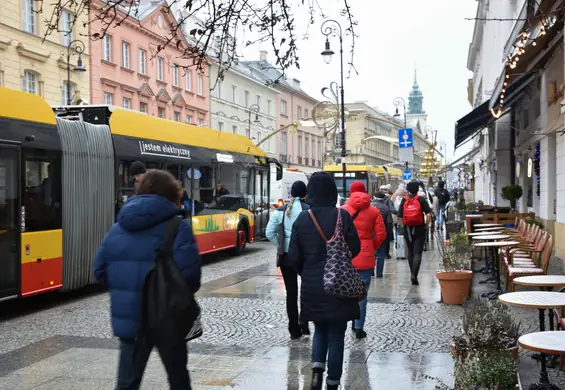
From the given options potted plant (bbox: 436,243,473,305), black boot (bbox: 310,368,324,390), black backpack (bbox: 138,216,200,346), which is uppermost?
black backpack (bbox: 138,216,200,346)

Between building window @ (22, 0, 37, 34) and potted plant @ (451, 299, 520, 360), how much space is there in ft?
92.3

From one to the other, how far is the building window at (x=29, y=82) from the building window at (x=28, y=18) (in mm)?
1887

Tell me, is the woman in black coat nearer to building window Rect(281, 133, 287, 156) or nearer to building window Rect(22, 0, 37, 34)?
building window Rect(22, 0, 37, 34)

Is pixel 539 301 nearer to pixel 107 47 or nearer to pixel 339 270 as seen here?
pixel 339 270

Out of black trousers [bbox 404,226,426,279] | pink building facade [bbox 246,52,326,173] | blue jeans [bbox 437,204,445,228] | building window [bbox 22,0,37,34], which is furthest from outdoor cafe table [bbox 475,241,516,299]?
pink building facade [bbox 246,52,326,173]

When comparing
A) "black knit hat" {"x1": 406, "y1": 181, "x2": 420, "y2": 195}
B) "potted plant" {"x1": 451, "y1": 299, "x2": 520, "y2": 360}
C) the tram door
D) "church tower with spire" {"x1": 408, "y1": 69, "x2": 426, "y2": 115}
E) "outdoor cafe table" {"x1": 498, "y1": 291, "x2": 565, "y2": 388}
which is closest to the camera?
"outdoor cafe table" {"x1": 498, "y1": 291, "x2": 565, "y2": 388}

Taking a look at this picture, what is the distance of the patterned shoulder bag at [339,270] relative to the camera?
5.28 m

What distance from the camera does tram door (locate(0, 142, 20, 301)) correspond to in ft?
30.7

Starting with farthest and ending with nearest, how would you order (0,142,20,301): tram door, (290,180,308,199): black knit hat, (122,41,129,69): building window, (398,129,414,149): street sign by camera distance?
(122,41,129,69): building window, (398,129,414,149): street sign, (0,142,20,301): tram door, (290,180,308,199): black knit hat

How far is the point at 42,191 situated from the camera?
10297 mm

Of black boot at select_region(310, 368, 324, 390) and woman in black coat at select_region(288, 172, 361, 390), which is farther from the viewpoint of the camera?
black boot at select_region(310, 368, 324, 390)

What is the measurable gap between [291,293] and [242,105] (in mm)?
47212

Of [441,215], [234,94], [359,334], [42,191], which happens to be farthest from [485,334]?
[234,94]

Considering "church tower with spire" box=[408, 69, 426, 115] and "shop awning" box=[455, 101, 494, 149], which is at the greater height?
"church tower with spire" box=[408, 69, 426, 115]
